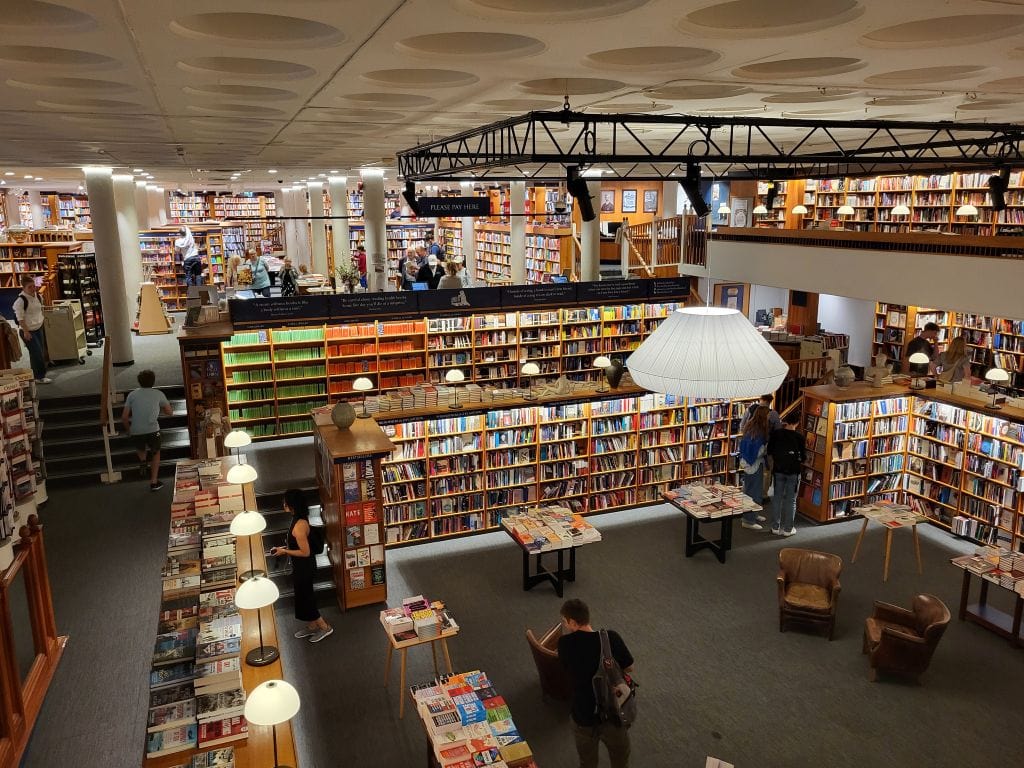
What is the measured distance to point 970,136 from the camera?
12.0 meters

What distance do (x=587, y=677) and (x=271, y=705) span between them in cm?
197

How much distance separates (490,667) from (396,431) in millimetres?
3371

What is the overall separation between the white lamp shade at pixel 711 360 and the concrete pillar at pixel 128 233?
53.2 ft

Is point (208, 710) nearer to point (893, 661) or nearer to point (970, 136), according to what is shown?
point (893, 661)

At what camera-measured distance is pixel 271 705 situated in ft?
12.5

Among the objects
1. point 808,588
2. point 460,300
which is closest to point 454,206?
point 460,300

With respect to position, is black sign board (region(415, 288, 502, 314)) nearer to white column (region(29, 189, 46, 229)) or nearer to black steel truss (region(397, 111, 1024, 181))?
black steel truss (region(397, 111, 1024, 181))

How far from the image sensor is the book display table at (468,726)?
474cm

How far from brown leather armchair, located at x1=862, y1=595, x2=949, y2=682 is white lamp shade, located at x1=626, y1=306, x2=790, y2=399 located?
156 inches

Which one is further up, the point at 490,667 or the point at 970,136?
the point at 970,136

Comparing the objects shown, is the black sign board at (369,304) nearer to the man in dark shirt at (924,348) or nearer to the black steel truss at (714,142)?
the black steel truss at (714,142)

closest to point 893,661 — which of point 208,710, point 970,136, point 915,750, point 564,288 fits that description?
point 915,750

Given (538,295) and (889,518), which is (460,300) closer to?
(538,295)

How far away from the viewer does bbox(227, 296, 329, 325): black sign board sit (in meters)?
11.7
